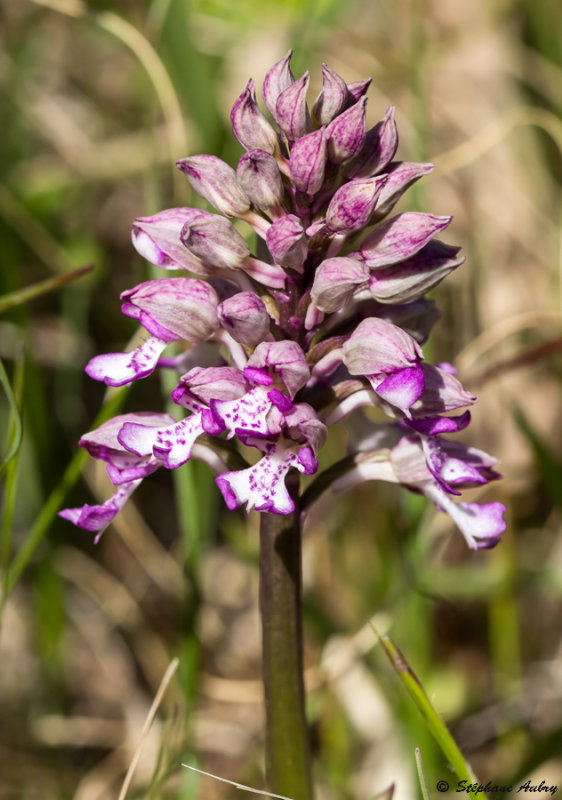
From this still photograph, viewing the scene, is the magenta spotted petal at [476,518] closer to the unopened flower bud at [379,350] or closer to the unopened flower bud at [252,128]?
the unopened flower bud at [379,350]

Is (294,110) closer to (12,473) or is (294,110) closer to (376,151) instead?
(376,151)

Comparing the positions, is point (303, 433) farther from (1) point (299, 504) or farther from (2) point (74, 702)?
(2) point (74, 702)

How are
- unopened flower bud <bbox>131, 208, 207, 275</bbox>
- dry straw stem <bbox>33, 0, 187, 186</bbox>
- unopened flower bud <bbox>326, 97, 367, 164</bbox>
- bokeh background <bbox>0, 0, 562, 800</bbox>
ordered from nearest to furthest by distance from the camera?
unopened flower bud <bbox>326, 97, 367, 164</bbox> < unopened flower bud <bbox>131, 208, 207, 275</bbox> < bokeh background <bbox>0, 0, 562, 800</bbox> < dry straw stem <bbox>33, 0, 187, 186</bbox>

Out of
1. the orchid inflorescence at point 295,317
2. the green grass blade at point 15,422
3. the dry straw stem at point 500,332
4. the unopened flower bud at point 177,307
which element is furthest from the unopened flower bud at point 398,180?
the dry straw stem at point 500,332

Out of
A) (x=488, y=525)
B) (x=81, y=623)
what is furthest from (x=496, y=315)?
(x=488, y=525)

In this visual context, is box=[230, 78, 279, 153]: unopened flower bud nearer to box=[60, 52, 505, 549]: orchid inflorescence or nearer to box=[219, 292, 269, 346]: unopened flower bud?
box=[60, 52, 505, 549]: orchid inflorescence

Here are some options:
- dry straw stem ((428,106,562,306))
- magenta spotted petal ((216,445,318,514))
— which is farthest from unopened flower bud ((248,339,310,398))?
dry straw stem ((428,106,562,306))

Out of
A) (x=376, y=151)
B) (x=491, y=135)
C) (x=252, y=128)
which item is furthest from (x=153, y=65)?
(x=376, y=151)
